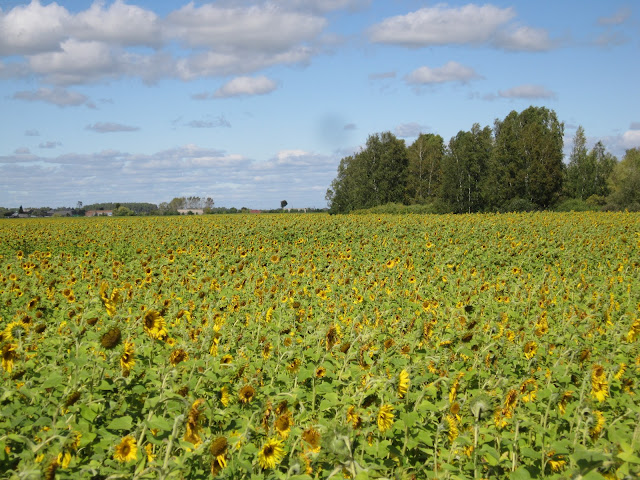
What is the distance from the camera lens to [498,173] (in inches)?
2194

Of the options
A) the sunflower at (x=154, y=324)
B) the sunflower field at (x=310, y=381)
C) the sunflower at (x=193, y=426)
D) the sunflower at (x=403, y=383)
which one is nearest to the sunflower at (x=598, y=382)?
the sunflower field at (x=310, y=381)

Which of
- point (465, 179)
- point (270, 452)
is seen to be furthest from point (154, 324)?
point (465, 179)

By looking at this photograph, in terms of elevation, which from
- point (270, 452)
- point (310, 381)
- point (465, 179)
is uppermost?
point (465, 179)

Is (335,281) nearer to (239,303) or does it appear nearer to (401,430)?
(239,303)

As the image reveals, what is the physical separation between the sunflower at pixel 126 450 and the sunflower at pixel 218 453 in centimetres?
39

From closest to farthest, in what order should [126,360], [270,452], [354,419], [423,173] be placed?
[270,452] < [354,419] < [126,360] < [423,173]

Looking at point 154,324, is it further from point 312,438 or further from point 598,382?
point 598,382

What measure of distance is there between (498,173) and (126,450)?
56803 mm

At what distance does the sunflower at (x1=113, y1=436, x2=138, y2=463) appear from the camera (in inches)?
105

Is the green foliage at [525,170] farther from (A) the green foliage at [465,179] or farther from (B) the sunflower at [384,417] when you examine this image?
(B) the sunflower at [384,417]

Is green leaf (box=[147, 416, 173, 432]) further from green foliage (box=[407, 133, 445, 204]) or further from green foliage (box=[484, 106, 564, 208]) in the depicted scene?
green foliage (box=[407, 133, 445, 204])

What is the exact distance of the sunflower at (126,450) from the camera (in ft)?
8.76

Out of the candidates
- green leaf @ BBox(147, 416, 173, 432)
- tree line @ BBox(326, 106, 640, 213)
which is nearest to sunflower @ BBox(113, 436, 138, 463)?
green leaf @ BBox(147, 416, 173, 432)

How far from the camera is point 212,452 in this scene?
2570 mm
